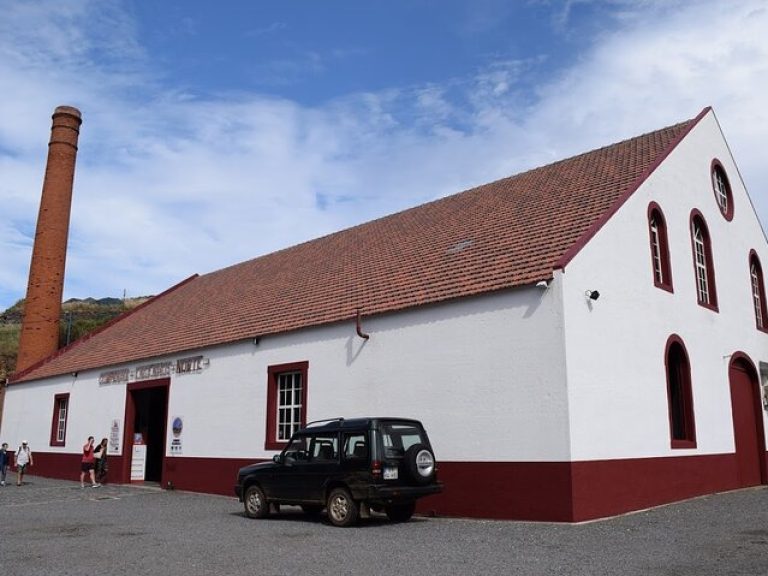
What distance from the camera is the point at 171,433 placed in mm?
19703

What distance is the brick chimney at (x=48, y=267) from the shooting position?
31.4m

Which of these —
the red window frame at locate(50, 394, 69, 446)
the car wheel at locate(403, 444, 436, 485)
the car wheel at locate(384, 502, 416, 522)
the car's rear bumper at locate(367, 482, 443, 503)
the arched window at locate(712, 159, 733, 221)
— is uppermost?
the arched window at locate(712, 159, 733, 221)

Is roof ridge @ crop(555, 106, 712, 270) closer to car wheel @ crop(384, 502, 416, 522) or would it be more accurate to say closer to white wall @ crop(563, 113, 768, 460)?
white wall @ crop(563, 113, 768, 460)

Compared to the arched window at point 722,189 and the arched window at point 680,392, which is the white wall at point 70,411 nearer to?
the arched window at point 680,392

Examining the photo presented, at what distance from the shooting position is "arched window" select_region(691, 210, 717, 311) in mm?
16953

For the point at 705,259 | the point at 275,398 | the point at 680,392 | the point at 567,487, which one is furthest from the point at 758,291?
the point at 275,398

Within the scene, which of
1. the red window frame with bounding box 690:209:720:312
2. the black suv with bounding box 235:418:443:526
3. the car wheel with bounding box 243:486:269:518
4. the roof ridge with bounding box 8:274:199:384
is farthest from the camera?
the roof ridge with bounding box 8:274:199:384

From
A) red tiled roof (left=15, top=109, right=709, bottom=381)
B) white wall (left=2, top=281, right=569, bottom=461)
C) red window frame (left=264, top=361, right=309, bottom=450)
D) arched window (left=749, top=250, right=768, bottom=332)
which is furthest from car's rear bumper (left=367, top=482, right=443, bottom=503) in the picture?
arched window (left=749, top=250, right=768, bottom=332)

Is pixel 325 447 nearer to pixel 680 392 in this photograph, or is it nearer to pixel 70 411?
pixel 680 392

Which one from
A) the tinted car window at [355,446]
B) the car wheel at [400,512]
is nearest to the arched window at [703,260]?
the car wheel at [400,512]

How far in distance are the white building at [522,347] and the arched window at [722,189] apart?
81 millimetres

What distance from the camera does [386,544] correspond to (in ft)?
30.8

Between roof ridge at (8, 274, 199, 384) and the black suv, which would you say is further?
roof ridge at (8, 274, 199, 384)

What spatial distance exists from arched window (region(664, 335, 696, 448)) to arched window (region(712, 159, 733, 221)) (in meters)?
5.67
